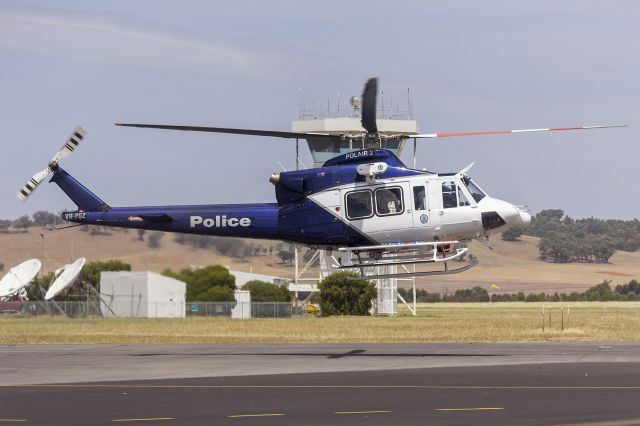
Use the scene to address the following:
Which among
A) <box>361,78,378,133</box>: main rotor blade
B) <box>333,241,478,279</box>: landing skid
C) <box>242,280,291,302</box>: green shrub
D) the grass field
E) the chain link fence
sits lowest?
the grass field

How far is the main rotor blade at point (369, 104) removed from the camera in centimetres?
2911

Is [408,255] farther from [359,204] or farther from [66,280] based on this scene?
[66,280]

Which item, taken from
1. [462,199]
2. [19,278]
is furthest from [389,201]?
[19,278]

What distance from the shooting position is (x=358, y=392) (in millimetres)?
23797

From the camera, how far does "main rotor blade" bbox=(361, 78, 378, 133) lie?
2911 centimetres

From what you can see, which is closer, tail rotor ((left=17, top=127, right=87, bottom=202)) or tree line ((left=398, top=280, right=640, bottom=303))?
tail rotor ((left=17, top=127, right=87, bottom=202))

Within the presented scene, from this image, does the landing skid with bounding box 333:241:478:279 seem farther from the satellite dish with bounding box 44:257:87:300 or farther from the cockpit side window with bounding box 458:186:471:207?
the satellite dish with bounding box 44:257:87:300

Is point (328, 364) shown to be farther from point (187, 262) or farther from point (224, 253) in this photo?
point (187, 262)

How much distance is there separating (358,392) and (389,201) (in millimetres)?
11493

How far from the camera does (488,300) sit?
16212 centimetres

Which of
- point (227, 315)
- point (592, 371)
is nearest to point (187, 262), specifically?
point (227, 315)

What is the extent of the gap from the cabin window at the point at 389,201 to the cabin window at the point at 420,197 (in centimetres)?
46

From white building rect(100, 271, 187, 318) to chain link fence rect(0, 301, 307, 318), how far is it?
1.22ft

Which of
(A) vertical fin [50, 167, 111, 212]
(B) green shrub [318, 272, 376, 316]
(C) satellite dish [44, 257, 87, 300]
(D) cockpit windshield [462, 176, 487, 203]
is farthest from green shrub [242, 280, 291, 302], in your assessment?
(D) cockpit windshield [462, 176, 487, 203]
